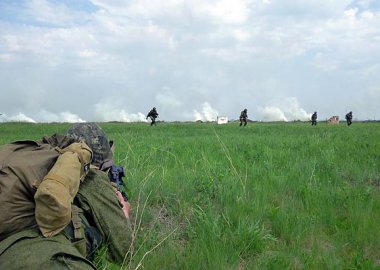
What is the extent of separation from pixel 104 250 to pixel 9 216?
939mm

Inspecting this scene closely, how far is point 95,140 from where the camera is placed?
406cm

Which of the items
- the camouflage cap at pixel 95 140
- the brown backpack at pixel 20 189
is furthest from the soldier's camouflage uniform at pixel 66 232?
the camouflage cap at pixel 95 140

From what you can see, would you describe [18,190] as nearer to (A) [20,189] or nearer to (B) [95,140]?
(A) [20,189]

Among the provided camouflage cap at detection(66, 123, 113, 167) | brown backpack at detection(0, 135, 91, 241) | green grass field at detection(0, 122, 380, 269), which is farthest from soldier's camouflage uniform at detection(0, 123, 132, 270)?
camouflage cap at detection(66, 123, 113, 167)

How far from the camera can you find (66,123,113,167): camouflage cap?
405 cm

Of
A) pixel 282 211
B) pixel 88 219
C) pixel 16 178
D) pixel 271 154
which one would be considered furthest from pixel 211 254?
pixel 271 154

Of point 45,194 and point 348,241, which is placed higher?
point 45,194

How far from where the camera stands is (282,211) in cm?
460

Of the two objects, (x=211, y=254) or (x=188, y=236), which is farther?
(x=188, y=236)

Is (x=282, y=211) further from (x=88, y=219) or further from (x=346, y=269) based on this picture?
(x=88, y=219)

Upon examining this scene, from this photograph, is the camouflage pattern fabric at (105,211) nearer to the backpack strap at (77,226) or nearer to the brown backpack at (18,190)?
the backpack strap at (77,226)

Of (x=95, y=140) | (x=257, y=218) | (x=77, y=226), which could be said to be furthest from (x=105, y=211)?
(x=257, y=218)

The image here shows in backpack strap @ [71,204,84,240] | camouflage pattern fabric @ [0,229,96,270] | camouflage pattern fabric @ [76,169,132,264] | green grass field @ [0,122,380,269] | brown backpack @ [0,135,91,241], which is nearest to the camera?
camouflage pattern fabric @ [0,229,96,270]

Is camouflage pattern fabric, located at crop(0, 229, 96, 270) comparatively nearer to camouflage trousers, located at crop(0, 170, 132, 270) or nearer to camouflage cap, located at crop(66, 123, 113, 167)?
camouflage trousers, located at crop(0, 170, 132, 270)
